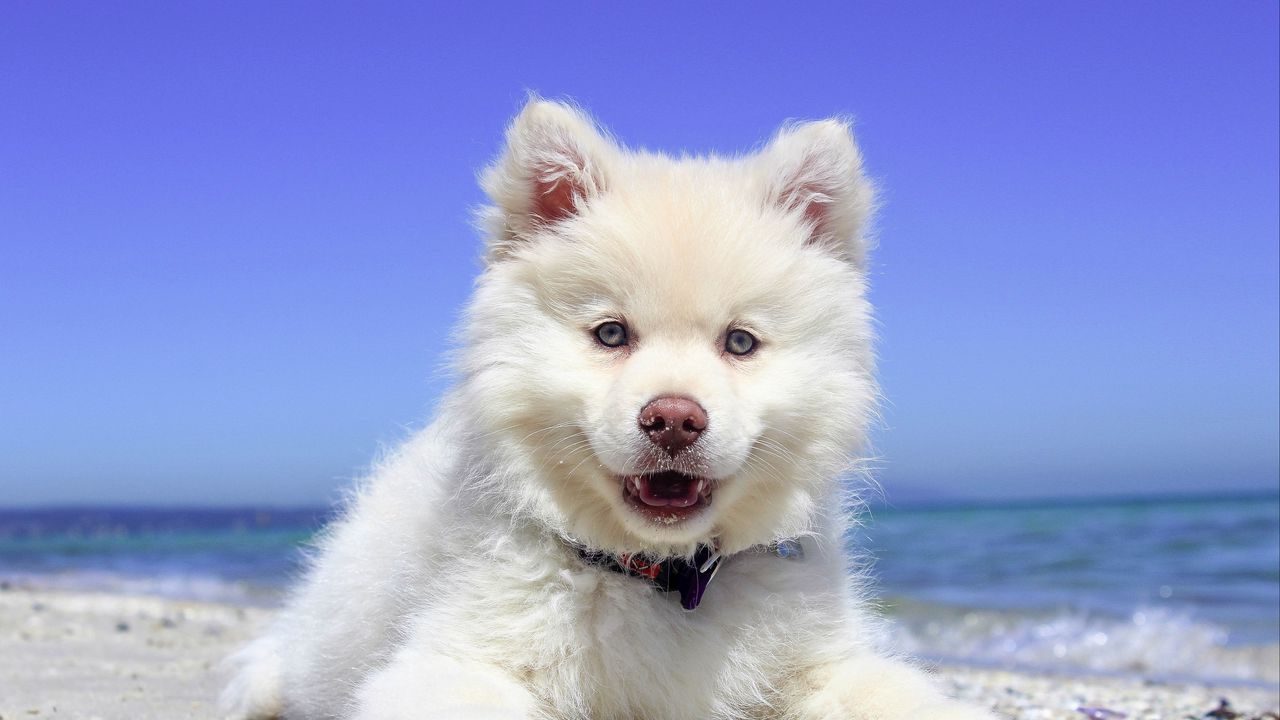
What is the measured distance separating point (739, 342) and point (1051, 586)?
35.1 feet

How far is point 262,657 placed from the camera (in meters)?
4.46

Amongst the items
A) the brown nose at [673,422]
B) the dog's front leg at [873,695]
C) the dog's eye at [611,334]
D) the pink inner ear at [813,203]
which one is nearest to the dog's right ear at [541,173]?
the dog's eye at [611,334]

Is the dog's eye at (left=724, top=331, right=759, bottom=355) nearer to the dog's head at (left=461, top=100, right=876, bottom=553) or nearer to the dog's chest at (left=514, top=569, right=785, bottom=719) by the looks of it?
the dog's head at (left=461, top=100, right=876, bottom=553)

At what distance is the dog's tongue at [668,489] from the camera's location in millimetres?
2832

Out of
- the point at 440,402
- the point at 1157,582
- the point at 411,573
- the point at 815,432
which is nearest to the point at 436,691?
the point at 411,573

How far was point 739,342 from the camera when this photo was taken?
117 inches

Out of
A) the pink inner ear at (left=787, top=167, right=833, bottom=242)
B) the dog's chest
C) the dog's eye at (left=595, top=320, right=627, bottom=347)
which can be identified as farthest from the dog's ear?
the dog's chest

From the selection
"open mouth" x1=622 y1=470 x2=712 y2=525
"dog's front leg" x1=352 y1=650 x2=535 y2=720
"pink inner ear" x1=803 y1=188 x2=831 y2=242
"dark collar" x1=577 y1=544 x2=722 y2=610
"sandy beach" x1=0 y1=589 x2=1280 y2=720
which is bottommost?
"sandy beach" x1=0 y1=589 x2=1280 y2=720

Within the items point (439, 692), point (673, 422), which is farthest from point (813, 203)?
→ point (439, 692)

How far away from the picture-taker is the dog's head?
9.11ft

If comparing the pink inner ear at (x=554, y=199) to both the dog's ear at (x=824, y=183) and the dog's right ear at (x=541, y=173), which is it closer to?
the dog's right ear at (x=541, y=173)

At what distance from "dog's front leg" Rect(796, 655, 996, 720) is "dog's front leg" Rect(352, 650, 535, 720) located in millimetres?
882

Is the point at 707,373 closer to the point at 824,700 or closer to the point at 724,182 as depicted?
the point at 724,182

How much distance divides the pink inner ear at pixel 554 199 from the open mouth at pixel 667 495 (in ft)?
3.09
